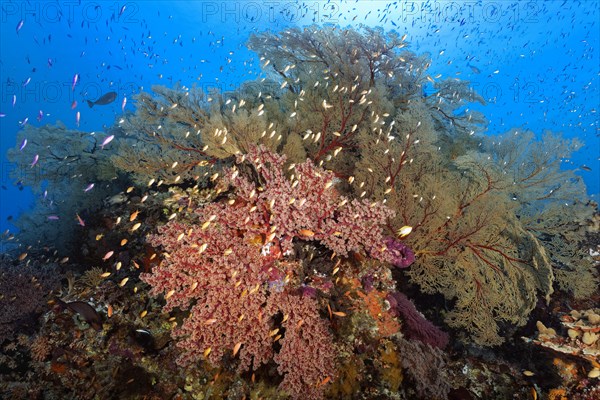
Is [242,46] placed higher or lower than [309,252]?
higher

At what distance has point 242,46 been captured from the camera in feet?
147

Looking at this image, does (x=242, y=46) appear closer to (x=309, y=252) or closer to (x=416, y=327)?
(x=309, y=252)

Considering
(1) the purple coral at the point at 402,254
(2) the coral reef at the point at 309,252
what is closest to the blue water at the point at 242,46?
(2) the coral reef at the point at 309,252

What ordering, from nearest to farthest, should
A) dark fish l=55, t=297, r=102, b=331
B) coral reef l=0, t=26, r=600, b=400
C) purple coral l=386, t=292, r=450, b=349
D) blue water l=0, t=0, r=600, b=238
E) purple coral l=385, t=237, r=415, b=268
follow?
coral reef l=0, t=26, r=600, b=400 < dark fish l=55, t=297, r=102, b=331 < purple coral l=386, t=292, r=450, b=349 < purple coral l=385, t=237, r=415, b=268 < blue water l=0, t=0, r=600, b=238

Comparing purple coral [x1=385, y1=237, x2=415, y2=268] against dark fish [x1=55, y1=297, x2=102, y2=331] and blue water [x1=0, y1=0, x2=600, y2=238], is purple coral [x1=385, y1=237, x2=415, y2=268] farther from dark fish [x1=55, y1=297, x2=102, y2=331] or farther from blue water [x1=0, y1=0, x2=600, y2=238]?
blue water [x1=0, y1=0, x2=600, y2=238]

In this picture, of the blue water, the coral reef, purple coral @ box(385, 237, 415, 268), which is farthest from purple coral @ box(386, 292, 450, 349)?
the blue water

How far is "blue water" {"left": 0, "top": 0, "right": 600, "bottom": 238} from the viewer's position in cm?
5166

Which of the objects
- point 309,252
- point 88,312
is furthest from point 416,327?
point 88,312

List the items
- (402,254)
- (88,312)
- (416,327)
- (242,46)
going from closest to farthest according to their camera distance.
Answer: (88,312) → (416,327) → (402,254) → (242,46)

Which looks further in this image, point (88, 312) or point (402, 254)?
point (402, 254)

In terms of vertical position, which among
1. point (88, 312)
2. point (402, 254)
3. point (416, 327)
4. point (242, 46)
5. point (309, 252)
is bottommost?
point (88, 312)

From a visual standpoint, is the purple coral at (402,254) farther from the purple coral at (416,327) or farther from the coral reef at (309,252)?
the purple coral at (416,327)

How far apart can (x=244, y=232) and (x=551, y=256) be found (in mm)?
6772

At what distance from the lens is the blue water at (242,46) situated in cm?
5166
